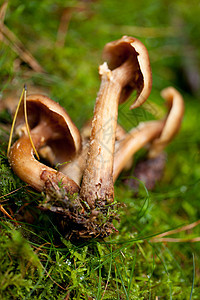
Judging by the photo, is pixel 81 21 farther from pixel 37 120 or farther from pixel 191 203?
pixel 191 203

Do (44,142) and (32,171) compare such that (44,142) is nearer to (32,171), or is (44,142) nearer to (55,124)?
(55,124)

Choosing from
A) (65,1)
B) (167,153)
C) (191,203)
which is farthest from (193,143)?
(65,1)

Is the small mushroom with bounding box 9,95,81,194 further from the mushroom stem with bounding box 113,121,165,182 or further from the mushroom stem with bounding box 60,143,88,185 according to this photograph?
the mushroom stem with bounding box 113,121,165,182

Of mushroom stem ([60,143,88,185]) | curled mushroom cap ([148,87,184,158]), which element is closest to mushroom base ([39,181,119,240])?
mushroom stem ([60,143,88,185])

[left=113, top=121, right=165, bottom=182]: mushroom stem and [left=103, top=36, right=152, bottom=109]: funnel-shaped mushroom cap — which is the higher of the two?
[left=103, top=36, right=152, bottom=109]: funnel-shaped mushroom cap

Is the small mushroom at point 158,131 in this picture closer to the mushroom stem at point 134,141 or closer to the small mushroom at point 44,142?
the mushroom stem at point 134,141
